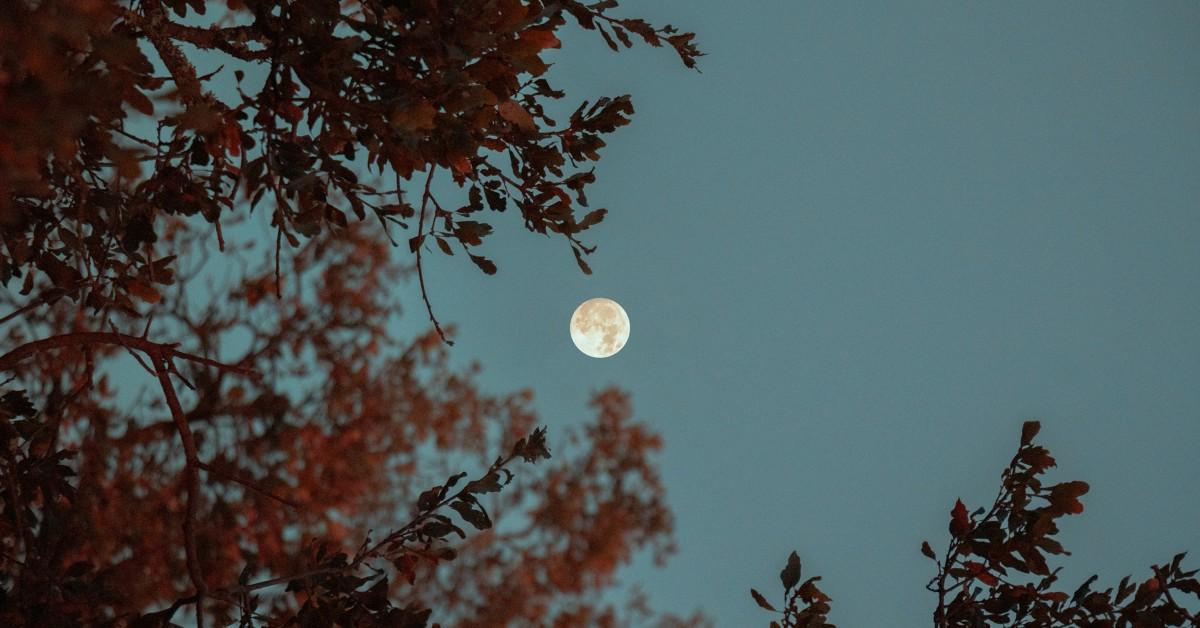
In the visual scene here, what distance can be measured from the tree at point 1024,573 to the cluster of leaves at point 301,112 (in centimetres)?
81

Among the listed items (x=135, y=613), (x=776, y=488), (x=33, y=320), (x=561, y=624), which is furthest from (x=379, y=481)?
(x=776, y=488)

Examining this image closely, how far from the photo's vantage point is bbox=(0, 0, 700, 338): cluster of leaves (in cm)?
81

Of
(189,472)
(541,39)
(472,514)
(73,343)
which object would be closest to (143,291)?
(73,343)

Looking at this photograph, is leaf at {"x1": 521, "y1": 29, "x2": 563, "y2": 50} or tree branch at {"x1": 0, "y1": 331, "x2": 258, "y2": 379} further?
tree branch at {"x1": 0, "y1": 331, "x2": 258, "y2": 379}

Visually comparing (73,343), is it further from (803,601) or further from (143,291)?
(803,601)

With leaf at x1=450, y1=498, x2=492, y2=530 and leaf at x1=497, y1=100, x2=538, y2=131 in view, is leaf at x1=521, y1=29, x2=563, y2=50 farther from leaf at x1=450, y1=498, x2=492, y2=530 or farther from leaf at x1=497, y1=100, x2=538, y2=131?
leaf at x1=450, y1=498, x2=492, y2=530

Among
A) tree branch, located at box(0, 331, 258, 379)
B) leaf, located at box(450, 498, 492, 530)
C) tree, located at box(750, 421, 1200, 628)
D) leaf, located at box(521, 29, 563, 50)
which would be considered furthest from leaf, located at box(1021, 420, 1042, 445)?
tree branch, located at box(0, 331, 258, 379)

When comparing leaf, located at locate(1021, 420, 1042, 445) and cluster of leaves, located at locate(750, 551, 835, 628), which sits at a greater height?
leaf, located at locate(1021, 420, 1042, 445)

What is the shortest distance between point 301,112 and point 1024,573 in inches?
67.0

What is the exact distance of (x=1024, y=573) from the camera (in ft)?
6.18

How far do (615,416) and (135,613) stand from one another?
6.63m

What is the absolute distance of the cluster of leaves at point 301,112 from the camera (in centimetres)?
81

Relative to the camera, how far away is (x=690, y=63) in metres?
1.94

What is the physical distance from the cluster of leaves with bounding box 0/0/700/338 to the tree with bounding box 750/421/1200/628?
81 cm
